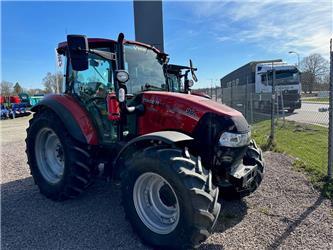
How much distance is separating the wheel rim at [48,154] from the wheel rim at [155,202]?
6.85 ft

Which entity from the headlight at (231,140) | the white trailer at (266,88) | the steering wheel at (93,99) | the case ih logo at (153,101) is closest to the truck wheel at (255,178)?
the headlight at (231,140)

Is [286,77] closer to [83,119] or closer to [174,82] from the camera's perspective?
[174,82]

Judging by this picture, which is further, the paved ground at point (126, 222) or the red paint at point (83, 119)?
the red paint at point (83, 119)

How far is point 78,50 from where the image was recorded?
3.28m

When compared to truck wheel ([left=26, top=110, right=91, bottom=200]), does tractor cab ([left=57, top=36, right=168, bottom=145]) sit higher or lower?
higher

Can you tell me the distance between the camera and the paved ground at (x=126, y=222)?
3084 mm

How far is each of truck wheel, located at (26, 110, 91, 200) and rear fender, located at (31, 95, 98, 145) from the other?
0.44 ft

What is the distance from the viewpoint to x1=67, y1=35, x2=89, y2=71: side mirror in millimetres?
3250

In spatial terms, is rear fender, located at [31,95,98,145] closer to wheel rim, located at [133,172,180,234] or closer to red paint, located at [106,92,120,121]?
red paint, located at [106,92,120,121]

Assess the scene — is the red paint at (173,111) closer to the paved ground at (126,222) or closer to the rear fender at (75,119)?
the rear fender at (75,119)

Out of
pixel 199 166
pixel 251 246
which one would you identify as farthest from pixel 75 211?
pixel 251 246

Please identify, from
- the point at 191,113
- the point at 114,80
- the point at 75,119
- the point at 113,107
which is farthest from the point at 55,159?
the point at 191,113

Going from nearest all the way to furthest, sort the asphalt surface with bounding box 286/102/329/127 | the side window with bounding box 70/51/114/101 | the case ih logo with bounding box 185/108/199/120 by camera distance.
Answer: the case ih logo with bounding box 185/108/199/120, the side window with bounding box 70/51/114/101, the asphalt surface with bounding box 286/102/329/127

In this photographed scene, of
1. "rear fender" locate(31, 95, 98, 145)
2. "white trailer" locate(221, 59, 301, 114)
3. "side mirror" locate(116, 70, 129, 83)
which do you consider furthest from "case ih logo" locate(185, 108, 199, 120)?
"white trailer" locate(221, 59, 301, 114)
